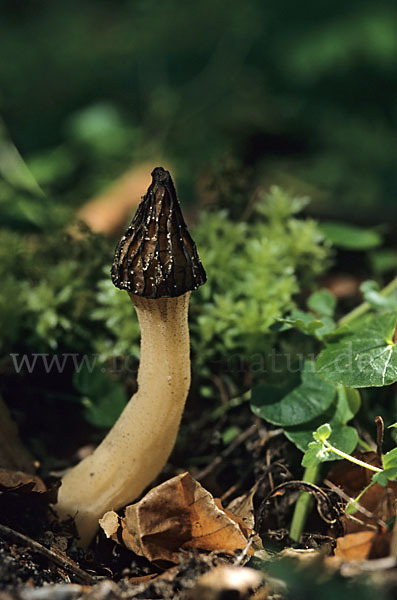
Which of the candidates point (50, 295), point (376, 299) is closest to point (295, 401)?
point (376, 299)

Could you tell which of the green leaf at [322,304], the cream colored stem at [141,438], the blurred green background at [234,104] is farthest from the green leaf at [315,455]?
the blurred green background at [234,104]

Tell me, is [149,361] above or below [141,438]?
above

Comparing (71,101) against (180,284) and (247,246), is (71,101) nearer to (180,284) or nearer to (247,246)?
(247,246)

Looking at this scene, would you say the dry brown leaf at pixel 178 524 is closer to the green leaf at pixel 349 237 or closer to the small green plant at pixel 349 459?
the small green plant at pixel 349 459

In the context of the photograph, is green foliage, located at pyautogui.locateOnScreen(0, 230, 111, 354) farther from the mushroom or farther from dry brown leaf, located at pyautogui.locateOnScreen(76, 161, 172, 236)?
dry brown leaf, located at pyautogui.locateOnScreen(76, 161, 172, 236)

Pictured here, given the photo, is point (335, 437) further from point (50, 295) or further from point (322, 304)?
point (50, 295)

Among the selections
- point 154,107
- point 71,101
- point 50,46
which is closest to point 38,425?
point 154,107

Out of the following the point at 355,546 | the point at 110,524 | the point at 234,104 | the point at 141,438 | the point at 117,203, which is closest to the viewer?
the point at 355,546
